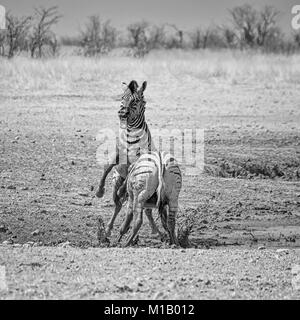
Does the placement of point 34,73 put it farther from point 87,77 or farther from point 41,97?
point 41,97

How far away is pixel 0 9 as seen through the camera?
772 inches

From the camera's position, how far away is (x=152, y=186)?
26.7ft

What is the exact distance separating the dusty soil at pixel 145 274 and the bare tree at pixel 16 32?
20606 mm

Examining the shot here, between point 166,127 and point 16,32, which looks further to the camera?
point 16,32

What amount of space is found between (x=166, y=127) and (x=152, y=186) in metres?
7.05

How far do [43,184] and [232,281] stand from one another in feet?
16.4

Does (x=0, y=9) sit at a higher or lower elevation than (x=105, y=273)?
higher

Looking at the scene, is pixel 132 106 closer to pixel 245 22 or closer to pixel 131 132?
pixel 131 132

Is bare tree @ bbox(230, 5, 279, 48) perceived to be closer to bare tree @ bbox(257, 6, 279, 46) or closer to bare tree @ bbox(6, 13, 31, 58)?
bare tree @ bbox(257, 6, 279, 46)
